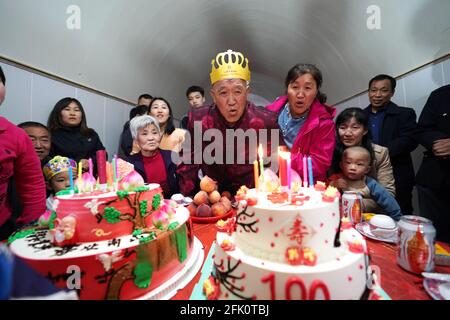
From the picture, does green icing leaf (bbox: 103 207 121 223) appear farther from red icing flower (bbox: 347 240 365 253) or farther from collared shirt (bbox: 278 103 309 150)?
collared shirt (bbox: 278 103 309 150)

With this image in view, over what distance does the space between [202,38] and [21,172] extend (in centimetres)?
418

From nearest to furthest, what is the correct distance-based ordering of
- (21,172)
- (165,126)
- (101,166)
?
(101,166)
(21,172)
(165,126)

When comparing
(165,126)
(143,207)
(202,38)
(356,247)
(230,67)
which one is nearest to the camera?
(356,247)

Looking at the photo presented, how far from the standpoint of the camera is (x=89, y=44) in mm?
2488

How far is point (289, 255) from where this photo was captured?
69 cm

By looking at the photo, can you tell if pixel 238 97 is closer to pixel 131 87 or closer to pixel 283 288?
pixel 283 288

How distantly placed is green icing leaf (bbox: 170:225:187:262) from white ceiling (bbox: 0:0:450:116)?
2.20 metres

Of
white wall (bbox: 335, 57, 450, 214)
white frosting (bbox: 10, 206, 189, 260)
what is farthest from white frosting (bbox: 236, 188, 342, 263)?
white wall (bbox: 335, 57, 450, 214)

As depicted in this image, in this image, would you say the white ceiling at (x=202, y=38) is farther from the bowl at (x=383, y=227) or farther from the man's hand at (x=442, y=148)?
the bowl at (x=383, y=227)

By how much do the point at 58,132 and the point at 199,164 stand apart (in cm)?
161

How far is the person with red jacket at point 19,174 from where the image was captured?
1332 millimetres

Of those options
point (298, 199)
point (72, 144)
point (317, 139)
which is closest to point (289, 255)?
point (298, 199)

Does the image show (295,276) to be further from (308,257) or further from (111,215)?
(111,215)

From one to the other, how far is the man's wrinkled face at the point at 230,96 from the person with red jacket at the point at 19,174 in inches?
57.2
